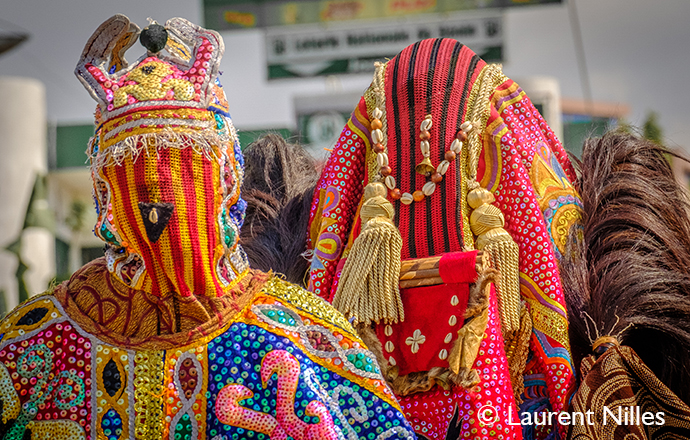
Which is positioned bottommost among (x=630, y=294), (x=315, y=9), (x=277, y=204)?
(x=630, y=294)

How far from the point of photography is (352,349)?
62.1 inches

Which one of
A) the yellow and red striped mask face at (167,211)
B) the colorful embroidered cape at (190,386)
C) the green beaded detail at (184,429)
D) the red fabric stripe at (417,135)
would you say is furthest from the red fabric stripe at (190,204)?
the red fabric stripe at (417,135)

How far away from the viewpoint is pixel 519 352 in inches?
86.6

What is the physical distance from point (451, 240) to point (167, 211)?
873 mm

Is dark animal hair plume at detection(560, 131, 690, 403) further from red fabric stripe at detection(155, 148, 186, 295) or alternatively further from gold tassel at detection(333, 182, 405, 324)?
red fabric stripe at detection(155, 148, 186, 295)

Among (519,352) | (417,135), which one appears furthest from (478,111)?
(519,352)

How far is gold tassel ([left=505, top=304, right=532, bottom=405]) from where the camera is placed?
86.4 inches

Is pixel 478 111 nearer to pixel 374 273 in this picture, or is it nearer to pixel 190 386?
pixel 374 273

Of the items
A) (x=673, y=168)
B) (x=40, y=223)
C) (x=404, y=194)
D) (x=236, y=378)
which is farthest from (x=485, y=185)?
(x=40, y=223)

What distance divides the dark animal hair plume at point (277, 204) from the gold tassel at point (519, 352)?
68 centimetres

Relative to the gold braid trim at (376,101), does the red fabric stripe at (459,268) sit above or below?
below

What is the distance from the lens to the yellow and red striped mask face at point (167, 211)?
1.49 meters

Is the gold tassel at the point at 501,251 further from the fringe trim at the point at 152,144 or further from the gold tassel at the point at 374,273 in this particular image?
the fringe trim at the point at 152,144

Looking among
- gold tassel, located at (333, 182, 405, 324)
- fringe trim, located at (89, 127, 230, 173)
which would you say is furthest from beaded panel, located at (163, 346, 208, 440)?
gold tassel, located at (333, 182, 405, 324)
